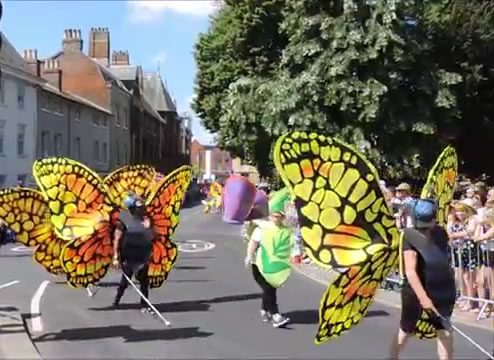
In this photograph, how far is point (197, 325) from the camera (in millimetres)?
9594

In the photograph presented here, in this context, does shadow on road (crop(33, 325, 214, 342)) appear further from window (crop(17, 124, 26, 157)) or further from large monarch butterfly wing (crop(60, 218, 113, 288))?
window (crop(17, 124, 26, 157))

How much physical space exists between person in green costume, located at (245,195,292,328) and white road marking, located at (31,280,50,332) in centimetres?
277

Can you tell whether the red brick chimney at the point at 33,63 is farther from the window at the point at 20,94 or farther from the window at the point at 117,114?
the window at the point at 117,114

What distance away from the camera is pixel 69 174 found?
9789mm

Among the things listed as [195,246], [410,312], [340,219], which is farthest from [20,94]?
[410,312]

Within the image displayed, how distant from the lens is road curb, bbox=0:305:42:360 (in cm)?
766

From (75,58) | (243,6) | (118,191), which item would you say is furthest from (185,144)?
(118,191)

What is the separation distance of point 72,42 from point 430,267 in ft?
188

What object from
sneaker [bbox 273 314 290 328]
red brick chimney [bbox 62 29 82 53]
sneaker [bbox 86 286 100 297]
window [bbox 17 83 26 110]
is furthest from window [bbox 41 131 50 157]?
sneaker [bbox 273 314 290 328]

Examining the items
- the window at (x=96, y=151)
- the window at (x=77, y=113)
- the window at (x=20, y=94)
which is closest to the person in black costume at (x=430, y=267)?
the window at (x=20, y=94)

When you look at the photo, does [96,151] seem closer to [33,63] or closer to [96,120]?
[96,120]

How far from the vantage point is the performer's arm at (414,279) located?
6000 millimetres

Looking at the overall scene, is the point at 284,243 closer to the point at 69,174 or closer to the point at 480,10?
the point at 69,174

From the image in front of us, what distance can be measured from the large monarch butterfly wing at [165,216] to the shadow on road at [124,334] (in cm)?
144
